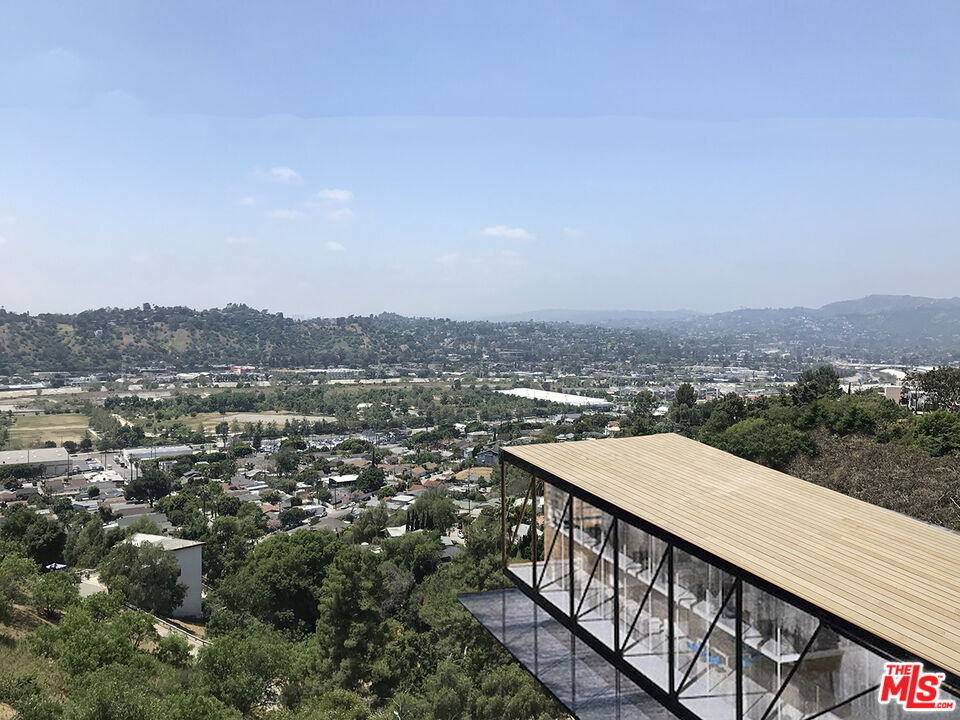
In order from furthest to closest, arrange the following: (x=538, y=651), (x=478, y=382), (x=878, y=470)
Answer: (x=478, y=382), (x=878, y=470), (x=538, y=651)

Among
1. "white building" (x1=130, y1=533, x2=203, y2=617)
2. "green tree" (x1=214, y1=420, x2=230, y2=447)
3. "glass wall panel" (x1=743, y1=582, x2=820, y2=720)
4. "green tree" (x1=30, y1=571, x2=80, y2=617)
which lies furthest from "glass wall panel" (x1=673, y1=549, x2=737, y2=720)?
"green tree" (x1=214, y1=420, x2=230, y2=447)

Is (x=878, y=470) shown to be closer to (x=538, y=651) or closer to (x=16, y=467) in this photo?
(x=538, y=651)

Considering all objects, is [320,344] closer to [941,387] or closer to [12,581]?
[941,387]

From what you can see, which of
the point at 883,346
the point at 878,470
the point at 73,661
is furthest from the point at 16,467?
the point at 883,346

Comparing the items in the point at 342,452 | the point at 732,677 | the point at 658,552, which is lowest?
the point at 342,452

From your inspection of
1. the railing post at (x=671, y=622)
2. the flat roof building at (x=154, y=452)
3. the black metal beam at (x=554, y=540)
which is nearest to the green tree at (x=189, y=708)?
the black metal beam at (x=554, y=540)

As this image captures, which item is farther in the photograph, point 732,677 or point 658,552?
point 658,552

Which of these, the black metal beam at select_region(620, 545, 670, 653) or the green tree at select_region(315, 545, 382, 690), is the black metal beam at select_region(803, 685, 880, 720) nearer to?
the black metal beam at select_region(620, 545, 670, 653)

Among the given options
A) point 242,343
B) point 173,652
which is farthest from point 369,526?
point 242,343

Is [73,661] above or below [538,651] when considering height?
below
